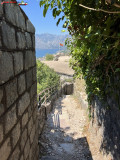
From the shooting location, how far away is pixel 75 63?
447 cm

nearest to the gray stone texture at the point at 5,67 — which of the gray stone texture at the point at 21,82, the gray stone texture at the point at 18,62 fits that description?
the gray stone texture at the point at 18,62

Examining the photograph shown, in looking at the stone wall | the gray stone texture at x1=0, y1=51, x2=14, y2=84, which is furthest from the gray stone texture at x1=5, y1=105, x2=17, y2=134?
the gray stone texture at x1=0, y1=51, x2=14, y2=84

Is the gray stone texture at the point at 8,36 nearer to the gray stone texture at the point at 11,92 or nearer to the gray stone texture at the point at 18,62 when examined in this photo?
the gray stone texture at the point at 18,62

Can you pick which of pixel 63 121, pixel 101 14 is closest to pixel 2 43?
pixel 101 14

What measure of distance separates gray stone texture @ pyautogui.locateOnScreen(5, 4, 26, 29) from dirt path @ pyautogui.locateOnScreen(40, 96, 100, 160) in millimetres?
3228

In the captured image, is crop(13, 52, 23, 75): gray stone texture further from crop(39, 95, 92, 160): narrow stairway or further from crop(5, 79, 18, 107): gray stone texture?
crop(39, 95, 92, 160): narrow stairway

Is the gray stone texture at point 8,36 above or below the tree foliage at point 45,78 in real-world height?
above

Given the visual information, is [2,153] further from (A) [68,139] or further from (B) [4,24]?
(A) [68,139]

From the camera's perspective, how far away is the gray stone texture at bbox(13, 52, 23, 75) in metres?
1.44

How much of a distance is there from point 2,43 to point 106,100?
259cm

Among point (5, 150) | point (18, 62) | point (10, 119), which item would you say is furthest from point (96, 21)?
point (5, 150)

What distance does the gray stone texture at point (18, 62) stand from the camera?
4.72 feet

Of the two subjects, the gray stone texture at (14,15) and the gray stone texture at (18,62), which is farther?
the gray stone texture at (18,62)

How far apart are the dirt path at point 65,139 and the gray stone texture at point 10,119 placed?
8.39 feet
